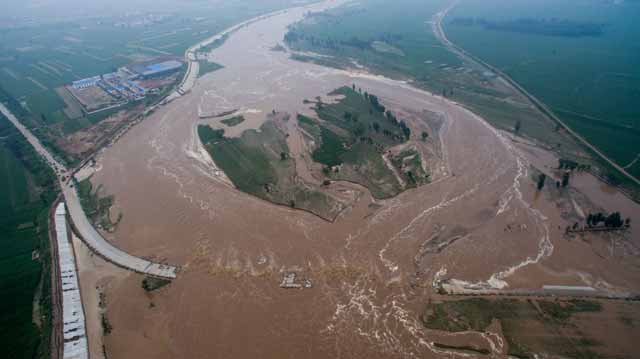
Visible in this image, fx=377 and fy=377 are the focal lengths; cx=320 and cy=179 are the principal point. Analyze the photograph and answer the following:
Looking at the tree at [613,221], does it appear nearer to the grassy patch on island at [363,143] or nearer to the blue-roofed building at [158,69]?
the grassy patch on island at [363,143]

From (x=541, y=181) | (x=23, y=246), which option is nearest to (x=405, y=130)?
(x=541, y=181)

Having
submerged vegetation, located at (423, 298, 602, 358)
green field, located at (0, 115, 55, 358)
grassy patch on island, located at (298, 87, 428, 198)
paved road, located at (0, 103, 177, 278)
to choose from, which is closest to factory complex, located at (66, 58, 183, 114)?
green field, located at (0, 115, 55, 358)

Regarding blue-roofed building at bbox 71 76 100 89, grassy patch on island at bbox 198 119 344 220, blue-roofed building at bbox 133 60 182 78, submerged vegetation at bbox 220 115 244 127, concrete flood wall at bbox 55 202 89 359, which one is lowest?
concrete flood wall at bbox 55 202 89 359

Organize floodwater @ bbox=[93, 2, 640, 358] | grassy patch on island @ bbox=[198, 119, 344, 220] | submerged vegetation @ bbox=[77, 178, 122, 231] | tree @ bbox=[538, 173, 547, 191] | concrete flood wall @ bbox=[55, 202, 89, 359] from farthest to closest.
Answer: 1. tree @ bbox=[538, 173, 547, 191]
2. grassy patch on island @ bbox=[198, 119, 344, 220]
3. submerged vegetation @ bbox=[77, 178, 122, 231]
4. floodwater @ bbox=[93, 2, 640, 358]
5. concrete flood wall @ bbox=[55, 202, 89, 359]

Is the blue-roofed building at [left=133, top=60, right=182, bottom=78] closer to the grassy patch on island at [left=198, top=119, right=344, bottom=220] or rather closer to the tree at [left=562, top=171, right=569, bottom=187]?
the grassy patch on island at [left=198, top=119, right=344, bottom=220]

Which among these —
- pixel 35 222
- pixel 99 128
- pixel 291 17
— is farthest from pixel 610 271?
pixel 291 17

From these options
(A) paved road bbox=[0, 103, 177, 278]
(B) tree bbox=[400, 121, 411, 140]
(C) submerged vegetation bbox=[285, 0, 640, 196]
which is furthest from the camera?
(C) submerged vegetation bbox=[285, 0, 640, 196]

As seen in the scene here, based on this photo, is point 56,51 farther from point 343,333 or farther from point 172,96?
point 343,333

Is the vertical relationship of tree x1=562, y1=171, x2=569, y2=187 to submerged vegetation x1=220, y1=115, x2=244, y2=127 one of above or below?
below
